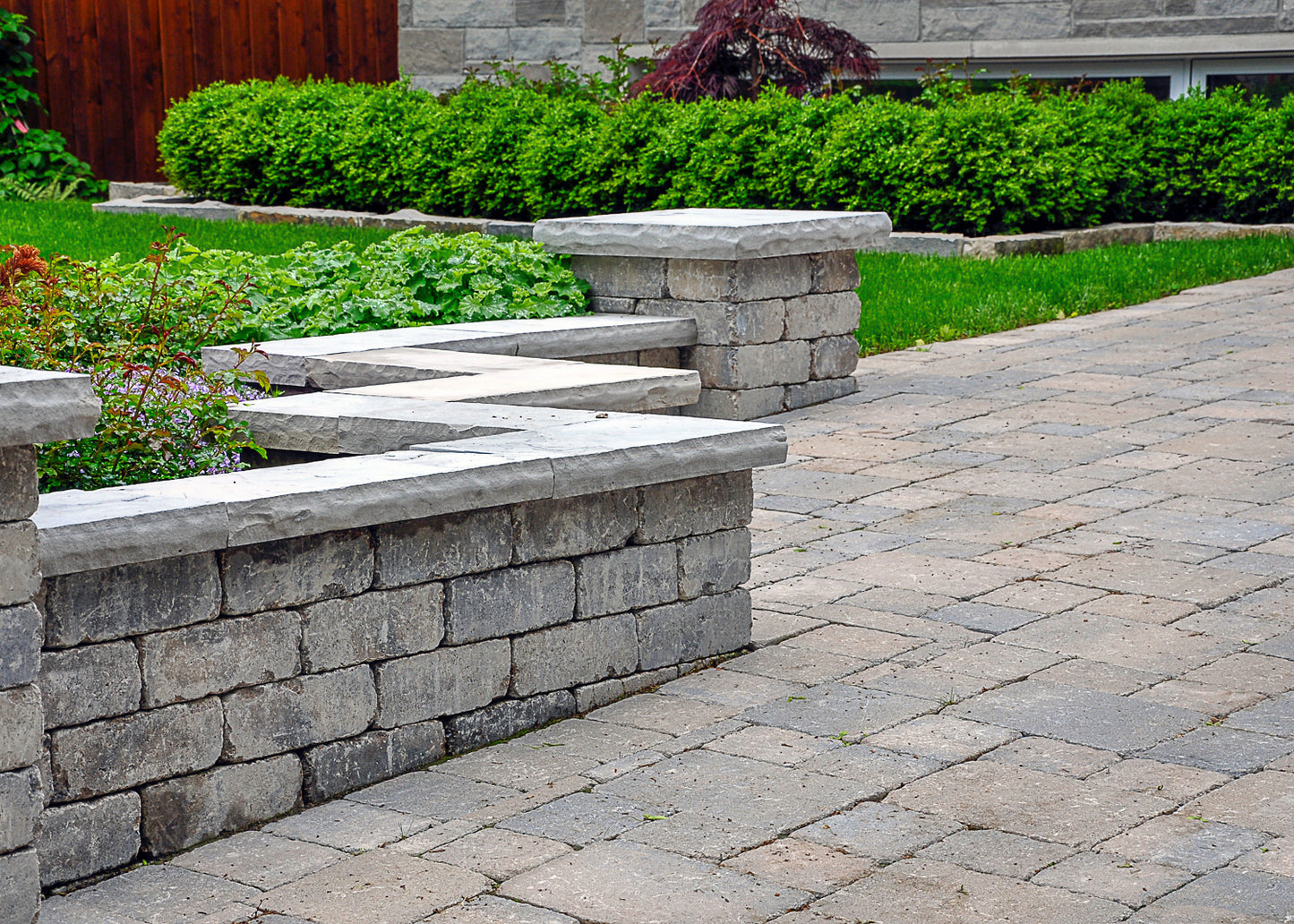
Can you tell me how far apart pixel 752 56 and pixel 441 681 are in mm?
10660

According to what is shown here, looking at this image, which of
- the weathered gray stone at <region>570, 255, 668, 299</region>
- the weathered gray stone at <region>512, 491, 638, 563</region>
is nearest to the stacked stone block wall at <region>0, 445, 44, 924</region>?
the weathered gray stone at <region>512, 491, 638, 563</region>

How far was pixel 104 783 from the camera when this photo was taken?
358 cm

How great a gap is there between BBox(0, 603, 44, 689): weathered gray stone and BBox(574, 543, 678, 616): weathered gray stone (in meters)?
1.55

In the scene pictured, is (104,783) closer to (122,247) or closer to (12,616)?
(12,616)

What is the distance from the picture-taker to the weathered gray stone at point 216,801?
3668 mm

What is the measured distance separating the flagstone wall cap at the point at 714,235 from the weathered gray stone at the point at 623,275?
0.07m

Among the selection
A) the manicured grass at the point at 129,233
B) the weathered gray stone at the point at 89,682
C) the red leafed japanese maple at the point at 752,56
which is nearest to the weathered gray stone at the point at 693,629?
the weathered gray stone at the point at 89,682

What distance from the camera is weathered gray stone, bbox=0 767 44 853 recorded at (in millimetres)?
3199

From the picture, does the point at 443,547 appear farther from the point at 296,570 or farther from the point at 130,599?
the point at 130,599

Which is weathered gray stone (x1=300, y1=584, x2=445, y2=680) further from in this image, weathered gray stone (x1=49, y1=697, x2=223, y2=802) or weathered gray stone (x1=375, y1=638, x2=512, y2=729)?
weathered gray stone (x1=49, y1=697, x2=223, y2=802)

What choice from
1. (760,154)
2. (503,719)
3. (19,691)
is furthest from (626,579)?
(760,154)

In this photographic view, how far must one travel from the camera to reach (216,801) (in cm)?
376

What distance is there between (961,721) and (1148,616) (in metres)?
1.08

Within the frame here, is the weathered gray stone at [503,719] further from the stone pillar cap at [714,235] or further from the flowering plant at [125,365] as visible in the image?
the stone pillar cap at [714,235]
